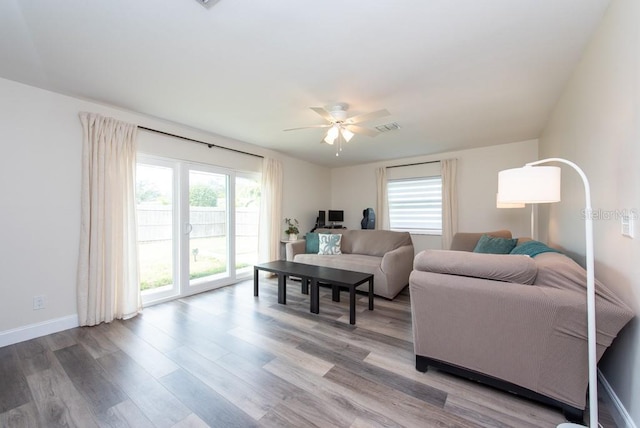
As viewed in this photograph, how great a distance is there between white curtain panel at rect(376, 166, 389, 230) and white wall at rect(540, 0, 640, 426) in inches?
136

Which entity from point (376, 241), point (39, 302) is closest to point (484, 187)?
point (376, 241)

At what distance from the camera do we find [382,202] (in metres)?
5.63

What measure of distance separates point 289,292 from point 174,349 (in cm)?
181

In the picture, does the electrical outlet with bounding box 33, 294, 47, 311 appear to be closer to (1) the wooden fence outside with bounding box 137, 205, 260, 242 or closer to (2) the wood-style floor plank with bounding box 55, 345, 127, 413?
(2) the wood-style floor plank with bounding box 55, 345, 127, 413

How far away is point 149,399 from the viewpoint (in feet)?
5.44

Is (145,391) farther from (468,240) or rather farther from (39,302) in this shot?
(468,240)

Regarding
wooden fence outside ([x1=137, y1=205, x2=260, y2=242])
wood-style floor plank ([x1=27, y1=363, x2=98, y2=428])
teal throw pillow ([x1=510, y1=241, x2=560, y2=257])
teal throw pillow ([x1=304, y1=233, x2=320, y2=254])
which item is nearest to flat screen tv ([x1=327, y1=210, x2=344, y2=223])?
teal throw pillow ([x1=304, y1=233, x2=320, y2=254])

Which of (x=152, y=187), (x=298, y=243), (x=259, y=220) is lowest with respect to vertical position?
(x=298, y=243)

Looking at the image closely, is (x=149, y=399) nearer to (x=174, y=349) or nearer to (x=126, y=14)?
(x=174, y=349)

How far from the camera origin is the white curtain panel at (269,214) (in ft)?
15.3

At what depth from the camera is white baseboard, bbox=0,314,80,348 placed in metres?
2.32

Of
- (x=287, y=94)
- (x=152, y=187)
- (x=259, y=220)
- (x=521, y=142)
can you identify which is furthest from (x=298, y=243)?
(x=521, y=142)

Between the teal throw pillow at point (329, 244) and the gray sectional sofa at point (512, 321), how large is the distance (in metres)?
2.61

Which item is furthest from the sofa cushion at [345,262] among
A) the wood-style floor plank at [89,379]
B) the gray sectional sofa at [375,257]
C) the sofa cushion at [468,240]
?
the wood-style floor plank at [89,379]
